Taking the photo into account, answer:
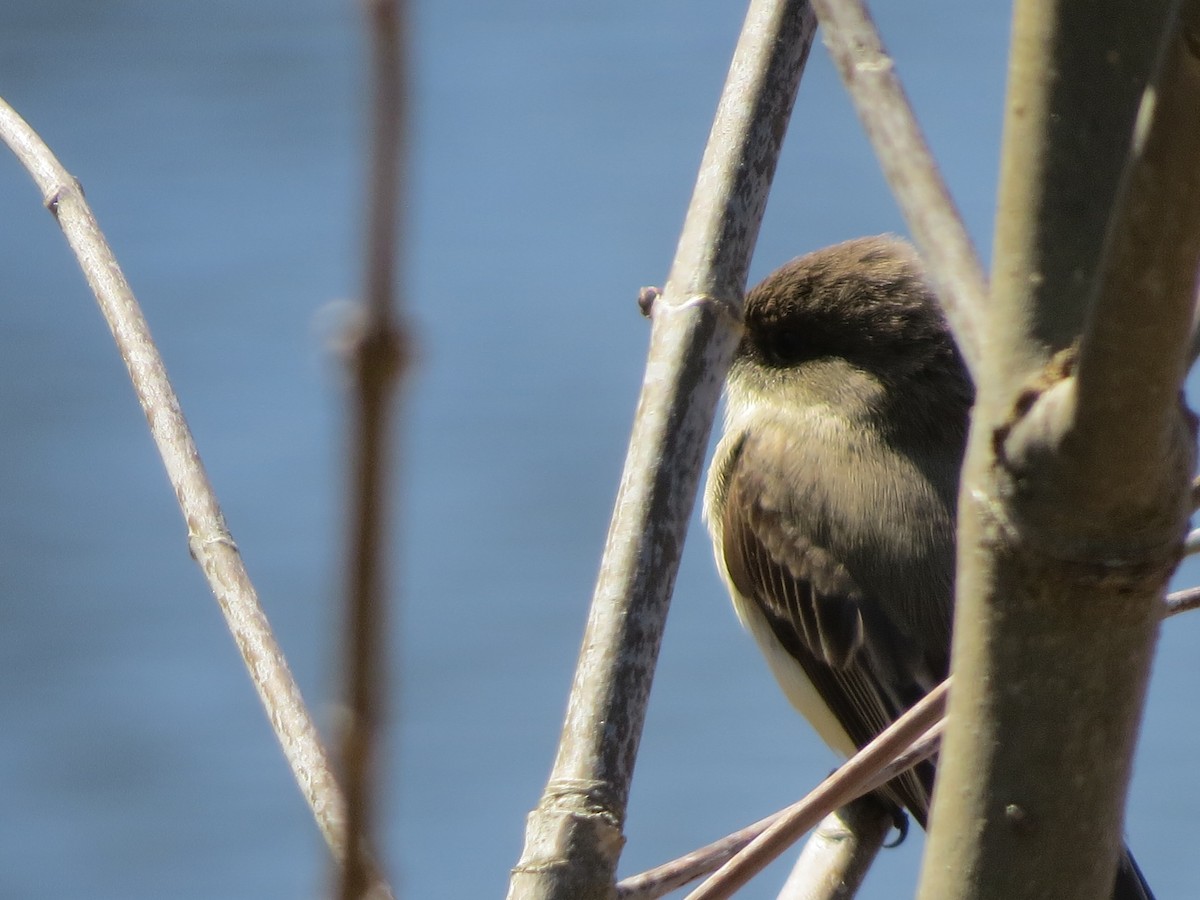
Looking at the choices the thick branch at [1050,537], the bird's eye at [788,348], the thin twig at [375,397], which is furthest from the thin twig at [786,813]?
the bird's eye at [788,348]

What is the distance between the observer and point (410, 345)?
1.24 ft

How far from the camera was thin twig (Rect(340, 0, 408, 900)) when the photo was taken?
352 millimetres

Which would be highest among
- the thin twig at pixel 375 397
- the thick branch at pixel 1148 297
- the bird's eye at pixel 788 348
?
the bird's eye at pixel 788 348

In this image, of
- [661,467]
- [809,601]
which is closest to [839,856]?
[809,601]

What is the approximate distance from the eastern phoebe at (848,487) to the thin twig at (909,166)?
1.72 meters

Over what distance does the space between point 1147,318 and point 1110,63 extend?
0.14 meters

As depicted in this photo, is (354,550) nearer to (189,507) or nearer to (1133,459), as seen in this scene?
(1133,459)

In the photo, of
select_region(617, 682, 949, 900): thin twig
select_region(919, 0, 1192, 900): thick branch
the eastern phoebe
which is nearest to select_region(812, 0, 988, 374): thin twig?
select_region(919, 0, 1192, 900): thick branch

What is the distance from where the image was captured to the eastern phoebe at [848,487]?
2.59 m

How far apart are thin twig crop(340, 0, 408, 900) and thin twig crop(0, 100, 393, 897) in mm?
690

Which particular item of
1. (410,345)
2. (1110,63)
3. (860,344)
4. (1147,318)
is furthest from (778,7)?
(860,344)

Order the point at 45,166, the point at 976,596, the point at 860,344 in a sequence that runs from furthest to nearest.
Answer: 1. the point at 860,344
2. the point at 45,166
3. the point at 976,596

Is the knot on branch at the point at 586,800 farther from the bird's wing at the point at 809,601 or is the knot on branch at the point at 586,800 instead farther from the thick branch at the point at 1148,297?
the bird's wing at the point at 809,601

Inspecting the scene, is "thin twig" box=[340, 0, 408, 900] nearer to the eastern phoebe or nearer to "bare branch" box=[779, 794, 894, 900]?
"bare branch" box=[779, 794, 894, 900]
